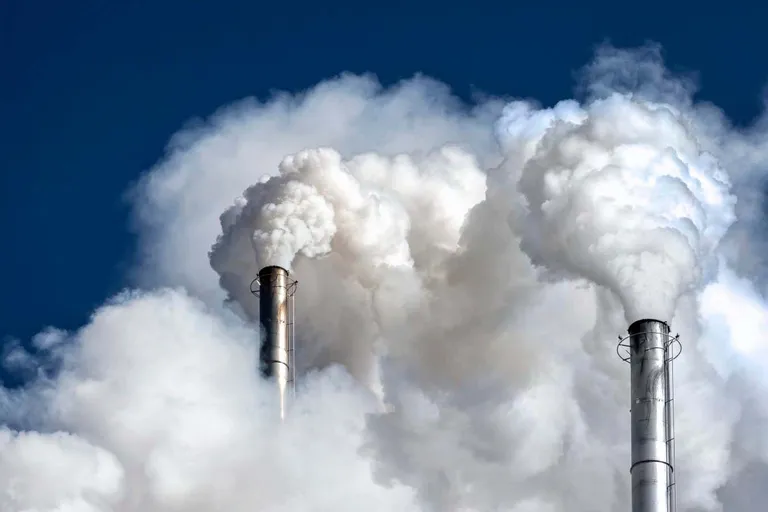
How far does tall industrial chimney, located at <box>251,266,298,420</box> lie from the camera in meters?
50.6

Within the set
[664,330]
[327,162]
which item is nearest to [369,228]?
[327,162]

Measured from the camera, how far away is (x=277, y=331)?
5084 cm

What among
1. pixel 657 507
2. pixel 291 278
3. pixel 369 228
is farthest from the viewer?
pixel 369 228

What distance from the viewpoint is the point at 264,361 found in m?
50.6

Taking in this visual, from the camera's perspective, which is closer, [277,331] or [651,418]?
[651,418]

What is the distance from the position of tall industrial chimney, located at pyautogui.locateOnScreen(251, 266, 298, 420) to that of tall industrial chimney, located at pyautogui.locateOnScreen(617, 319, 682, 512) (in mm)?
12104

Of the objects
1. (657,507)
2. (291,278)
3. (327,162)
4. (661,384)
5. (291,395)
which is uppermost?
(327,162)

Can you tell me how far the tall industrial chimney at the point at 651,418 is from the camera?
1580 inches

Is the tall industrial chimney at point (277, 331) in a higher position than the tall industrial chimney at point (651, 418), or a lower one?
higher

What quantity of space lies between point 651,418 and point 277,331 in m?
13.6

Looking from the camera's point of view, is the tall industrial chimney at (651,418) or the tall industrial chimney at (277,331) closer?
the tall industrial chimney at (651,418)

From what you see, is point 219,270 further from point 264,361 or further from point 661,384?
point 661,384

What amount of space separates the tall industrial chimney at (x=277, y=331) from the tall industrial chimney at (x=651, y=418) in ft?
39.7

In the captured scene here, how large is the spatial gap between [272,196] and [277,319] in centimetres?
556
